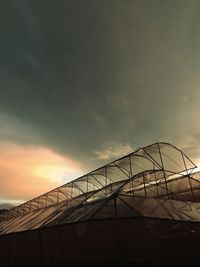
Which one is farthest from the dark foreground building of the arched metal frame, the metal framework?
the arched metal frame

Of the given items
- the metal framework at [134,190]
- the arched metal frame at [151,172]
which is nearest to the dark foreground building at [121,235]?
the metal framework at [134,190]

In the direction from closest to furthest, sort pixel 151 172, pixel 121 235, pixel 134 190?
pixel 121 235 → pixel 151 172 → pixel 134 190

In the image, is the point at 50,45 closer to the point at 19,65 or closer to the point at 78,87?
the point at 19,65

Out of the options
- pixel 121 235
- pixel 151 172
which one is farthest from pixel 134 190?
pixel 121 235

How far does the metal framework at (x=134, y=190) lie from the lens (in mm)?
13156

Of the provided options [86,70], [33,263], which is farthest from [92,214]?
[86,70]

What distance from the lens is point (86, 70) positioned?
15.8 metres

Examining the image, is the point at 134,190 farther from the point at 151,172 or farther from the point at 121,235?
the point at 121,235

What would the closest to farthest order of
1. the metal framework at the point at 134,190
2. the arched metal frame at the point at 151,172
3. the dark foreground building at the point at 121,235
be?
the dark foreground building at the point at 121,235 < the metal framework at the point at 134,190 < the arched metal frame at the point at 151,172

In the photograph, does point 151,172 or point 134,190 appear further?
point 134,190

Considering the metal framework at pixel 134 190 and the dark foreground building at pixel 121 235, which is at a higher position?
the metal framework at pixel 134 190

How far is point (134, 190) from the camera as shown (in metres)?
21.4

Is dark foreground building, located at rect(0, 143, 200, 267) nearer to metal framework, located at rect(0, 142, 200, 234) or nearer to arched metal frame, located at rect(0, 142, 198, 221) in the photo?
metal framework, located at rect(0, 142, 200, 234)

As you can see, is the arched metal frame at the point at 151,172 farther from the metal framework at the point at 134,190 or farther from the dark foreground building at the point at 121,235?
the dark foreground building at the point at 121,235
